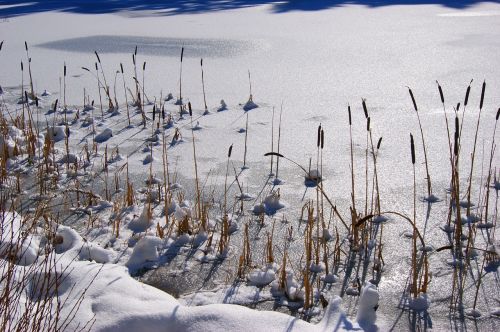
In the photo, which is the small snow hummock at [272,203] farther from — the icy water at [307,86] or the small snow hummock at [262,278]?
the small snow hummock at [262,278]

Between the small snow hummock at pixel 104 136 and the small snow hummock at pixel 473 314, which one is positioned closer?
the small snow hummock at pixel 473 314

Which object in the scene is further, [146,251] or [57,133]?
[57,133]

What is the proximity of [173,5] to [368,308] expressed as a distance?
27.1ft

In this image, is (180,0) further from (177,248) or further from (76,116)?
(177,248)

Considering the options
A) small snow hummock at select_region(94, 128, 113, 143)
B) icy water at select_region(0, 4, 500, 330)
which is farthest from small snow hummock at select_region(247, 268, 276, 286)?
small snow hummock at select_region(94, 128, 113, 143)

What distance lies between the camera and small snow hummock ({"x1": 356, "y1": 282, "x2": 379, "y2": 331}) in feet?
6.66

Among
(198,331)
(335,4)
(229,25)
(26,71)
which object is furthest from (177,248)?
(335,4)

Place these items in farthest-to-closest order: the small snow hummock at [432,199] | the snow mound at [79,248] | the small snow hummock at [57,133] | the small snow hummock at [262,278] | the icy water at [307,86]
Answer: the small snow hummock at [57,133]
the small snow hummock at [432,199]
the icy water at [307,86]
the snow mound at [79,248]
the small snow hummock at [262,278]

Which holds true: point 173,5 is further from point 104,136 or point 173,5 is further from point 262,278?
point 262,278

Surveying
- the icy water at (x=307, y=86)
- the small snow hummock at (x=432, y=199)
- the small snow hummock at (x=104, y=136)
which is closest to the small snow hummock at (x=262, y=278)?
the icy water at (x=307, y=86)

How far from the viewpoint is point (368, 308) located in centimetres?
205

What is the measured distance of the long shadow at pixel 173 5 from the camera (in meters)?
8.93

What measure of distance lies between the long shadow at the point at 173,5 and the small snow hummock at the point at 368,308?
701 centimetres

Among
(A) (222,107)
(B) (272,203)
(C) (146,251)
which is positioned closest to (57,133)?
(A) (222,107)
